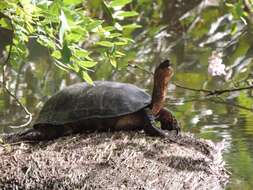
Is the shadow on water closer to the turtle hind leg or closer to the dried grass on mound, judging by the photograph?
the dried grass on mound

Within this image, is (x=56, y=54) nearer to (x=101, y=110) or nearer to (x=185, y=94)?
(x=101, y=110)

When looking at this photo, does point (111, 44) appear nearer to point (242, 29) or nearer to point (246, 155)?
point (246, 155)

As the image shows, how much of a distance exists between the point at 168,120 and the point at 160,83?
202mm

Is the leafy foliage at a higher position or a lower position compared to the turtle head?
higher

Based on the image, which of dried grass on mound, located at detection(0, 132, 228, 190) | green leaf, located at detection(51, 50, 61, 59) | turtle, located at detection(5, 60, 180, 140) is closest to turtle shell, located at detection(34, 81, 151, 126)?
turtle, located at detection(5, 60, 180, 140)

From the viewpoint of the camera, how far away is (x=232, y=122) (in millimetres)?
3570

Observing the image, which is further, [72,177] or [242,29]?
[242,29]

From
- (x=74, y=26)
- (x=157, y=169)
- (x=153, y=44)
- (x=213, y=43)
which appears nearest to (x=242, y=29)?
(x=213, y=43)

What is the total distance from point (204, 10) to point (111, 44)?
269 inches

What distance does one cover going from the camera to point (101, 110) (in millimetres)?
2840

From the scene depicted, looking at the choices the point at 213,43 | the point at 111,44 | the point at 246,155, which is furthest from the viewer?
the point at 213,43

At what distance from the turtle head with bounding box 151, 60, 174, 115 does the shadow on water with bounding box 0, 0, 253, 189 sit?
39 centimetres

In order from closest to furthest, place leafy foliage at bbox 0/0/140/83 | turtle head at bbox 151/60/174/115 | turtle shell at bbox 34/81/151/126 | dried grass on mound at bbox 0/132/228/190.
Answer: leafy foliage at bbox 0/0/140/83 → dried grass on mound at bbox 0/132/228/190 → turtle shell at bbox 34/81/151/126 → turtle head at bbox 151/60/174/115

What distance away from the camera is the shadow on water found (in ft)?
10.1
